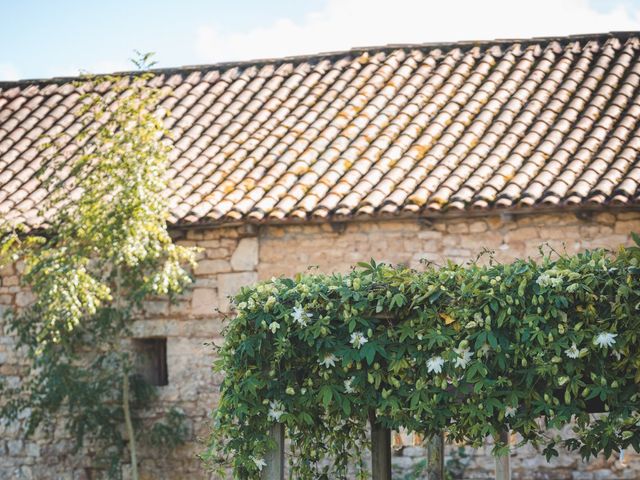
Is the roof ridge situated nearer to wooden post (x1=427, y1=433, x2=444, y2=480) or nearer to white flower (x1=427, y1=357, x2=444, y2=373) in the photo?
wooden post (x1=427, y1=433, x2=444, y2=480)

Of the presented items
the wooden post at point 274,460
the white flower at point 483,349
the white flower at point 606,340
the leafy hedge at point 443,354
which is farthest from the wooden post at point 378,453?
the white flower at point 606,340

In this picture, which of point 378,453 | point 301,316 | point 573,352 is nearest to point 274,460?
point 378,453

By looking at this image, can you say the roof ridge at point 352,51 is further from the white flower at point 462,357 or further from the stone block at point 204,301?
the white flower at point 462,357

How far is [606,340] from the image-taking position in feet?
19.1

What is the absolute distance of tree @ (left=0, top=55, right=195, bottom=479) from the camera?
10172 millimetres

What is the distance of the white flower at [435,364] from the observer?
6.12 metres

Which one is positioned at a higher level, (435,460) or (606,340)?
(606,340)

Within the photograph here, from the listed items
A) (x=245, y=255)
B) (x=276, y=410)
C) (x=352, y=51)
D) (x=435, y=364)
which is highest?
(x=352, y=51)

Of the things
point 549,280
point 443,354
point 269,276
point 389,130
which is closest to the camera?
point 549,280

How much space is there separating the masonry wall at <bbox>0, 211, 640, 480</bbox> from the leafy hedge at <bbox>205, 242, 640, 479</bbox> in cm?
371

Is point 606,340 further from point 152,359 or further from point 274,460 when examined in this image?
point 152,359

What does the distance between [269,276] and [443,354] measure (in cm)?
469

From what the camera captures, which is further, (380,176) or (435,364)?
(380,176)

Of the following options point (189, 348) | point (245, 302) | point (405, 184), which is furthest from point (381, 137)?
point (245, 302)
